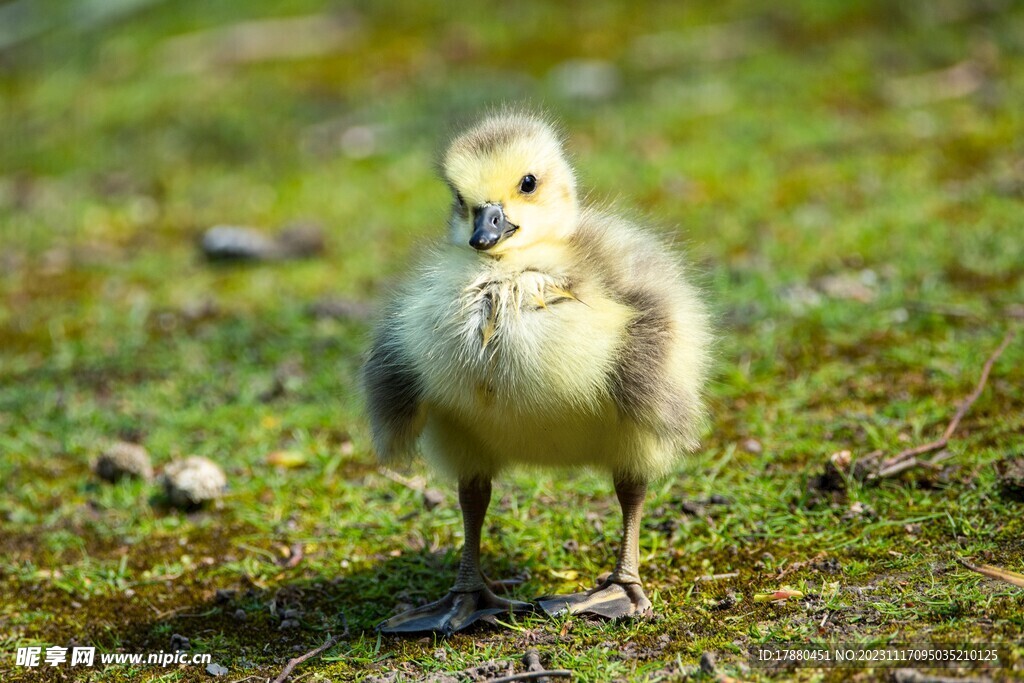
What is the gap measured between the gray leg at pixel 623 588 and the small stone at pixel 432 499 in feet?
A: 3.15

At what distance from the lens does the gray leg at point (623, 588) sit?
340 centimetres

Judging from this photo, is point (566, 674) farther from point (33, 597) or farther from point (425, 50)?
point (425, 50)

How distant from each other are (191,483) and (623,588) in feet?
6.19

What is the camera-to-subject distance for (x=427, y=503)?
14.5ft

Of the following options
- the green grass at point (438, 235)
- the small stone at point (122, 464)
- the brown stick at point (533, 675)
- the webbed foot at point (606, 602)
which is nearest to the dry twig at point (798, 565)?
the green grass at point (438, 235)

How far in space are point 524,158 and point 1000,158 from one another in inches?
191

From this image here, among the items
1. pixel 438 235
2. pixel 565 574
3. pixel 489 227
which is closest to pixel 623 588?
pixel 565 574

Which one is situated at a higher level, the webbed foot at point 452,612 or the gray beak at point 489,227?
the gray beak at point 489,227

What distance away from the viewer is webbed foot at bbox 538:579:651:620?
3.38m

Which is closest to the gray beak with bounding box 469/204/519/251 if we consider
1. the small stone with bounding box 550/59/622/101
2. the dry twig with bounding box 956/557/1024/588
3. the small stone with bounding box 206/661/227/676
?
the small stone with bounding box 206/661/227/676

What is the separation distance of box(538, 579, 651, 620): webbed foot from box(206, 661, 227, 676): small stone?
951 mm

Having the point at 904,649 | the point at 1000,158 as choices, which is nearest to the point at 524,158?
the point at 904,649

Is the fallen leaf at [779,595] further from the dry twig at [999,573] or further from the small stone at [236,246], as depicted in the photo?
the small stone at [236,246]

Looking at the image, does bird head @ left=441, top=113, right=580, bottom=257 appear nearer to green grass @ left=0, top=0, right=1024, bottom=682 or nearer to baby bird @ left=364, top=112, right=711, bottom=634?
baby bird @ left=364, top=112, right=711, bottom=634
